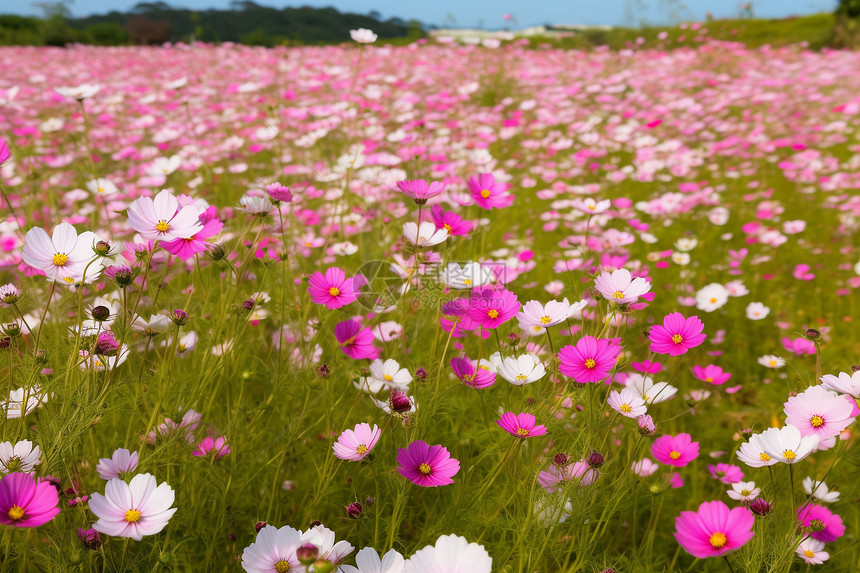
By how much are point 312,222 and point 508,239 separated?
3.05ft

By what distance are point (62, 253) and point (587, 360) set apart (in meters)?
0.87

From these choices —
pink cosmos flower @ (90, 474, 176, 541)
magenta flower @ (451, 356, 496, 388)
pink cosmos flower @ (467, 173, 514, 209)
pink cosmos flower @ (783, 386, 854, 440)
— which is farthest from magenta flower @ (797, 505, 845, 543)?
pink cosmos flower @ (90, 474, 176, 541)

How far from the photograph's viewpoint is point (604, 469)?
3.13 ft

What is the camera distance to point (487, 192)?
1347 mm

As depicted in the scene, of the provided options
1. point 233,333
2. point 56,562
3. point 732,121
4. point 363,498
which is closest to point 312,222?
point 233,333

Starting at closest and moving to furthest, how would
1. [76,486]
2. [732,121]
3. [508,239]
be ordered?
[76,486], [508,239], [732,121]

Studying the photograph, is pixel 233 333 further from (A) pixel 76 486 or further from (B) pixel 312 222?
(B) pixel 312 222

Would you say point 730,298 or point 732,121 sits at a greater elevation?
point 732,121

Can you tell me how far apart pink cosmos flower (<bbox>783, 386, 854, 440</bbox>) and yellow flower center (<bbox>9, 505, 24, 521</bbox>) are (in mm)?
1070

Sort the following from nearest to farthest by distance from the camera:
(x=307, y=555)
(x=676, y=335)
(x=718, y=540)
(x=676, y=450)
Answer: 1. (x=307, y=555)
2. (x=718, y=540)
3. (x=676, y=335)
4. (x=676, y=450)

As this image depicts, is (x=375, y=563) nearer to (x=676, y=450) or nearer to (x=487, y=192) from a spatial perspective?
(x=676, y=450)

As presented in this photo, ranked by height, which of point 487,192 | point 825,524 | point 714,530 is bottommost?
point 825,524

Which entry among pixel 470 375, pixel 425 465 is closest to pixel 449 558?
pixel 425 465

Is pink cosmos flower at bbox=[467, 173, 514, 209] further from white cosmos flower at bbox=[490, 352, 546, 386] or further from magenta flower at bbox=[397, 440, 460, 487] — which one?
magenta flower at bbox=[397, 440, 460, 487]
